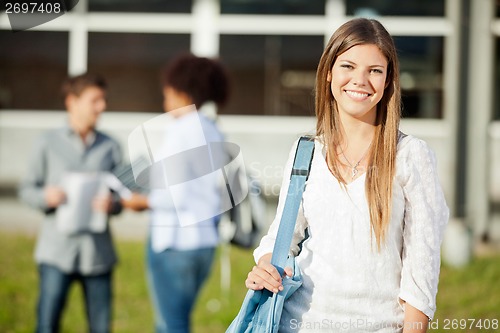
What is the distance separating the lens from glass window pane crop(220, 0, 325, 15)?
7.40 meters

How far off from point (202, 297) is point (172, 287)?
172cm

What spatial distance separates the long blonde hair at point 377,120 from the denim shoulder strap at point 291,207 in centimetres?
7

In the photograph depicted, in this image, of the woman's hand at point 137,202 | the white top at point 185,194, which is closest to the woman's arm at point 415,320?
the white top at point 185,194

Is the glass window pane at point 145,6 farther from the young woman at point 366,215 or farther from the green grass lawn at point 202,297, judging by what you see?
the young woman at point 366,215

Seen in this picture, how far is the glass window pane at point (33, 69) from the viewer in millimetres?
7977

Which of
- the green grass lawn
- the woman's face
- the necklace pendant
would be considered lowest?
the green grass lawn

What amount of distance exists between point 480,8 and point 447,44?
1.68ft

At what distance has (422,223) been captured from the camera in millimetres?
1897

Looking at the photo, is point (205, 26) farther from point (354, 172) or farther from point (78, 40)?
point (354, 172)

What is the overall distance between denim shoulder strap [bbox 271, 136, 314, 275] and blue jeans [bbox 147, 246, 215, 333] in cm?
185

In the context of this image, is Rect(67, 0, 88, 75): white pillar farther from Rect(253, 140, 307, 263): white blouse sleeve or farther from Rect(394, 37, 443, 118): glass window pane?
Rect(253, 140, 307, 263): white blouse sleeve

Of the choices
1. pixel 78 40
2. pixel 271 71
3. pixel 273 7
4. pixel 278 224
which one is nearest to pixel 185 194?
pixel 278 224

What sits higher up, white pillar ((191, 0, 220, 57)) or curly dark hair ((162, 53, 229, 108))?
white pillar ((191, 0, 220, 57))

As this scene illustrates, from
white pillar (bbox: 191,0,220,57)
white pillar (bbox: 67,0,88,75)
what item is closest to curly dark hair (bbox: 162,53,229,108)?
white pillar (bbox: 191,0,220,57)
